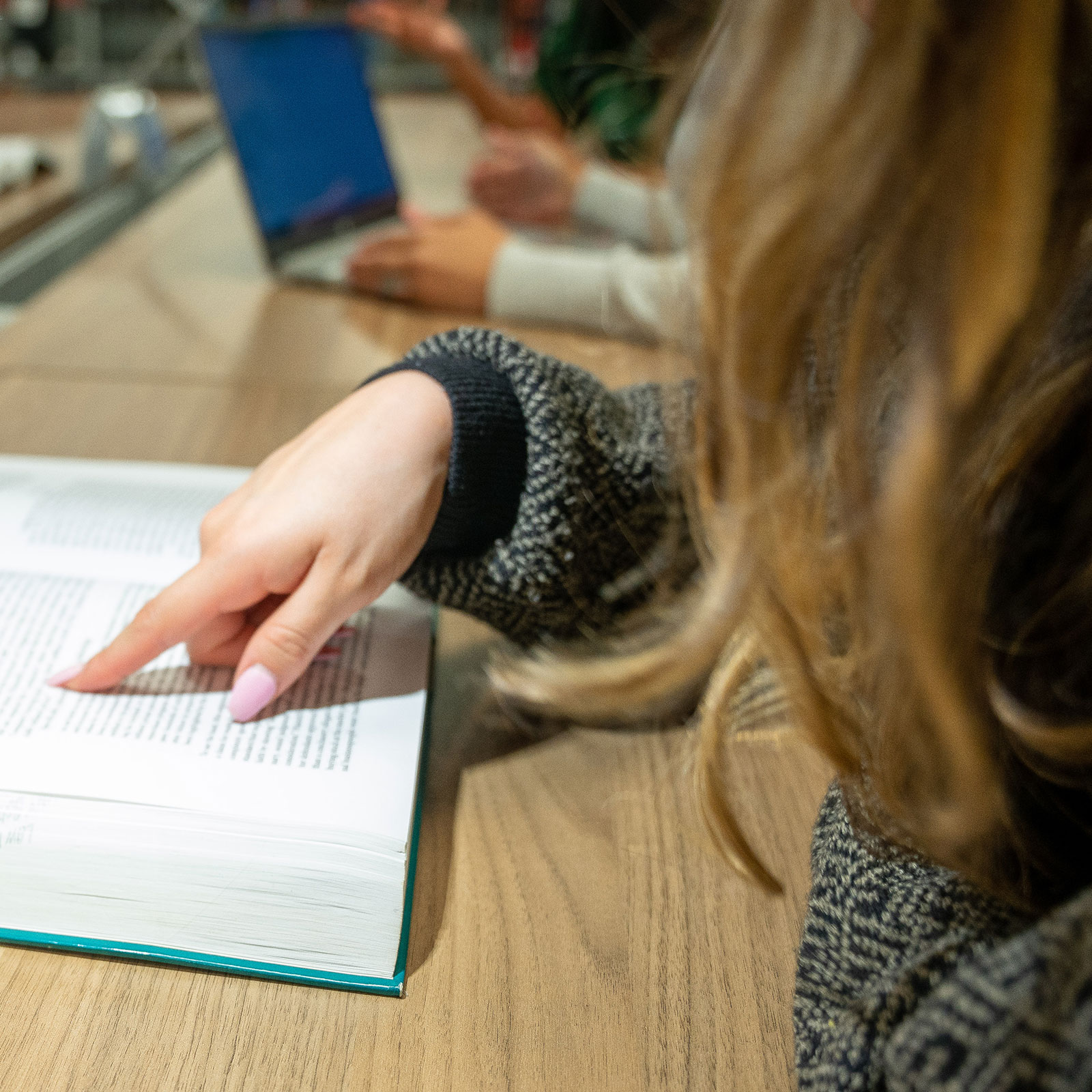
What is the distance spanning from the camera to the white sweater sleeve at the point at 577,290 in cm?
91

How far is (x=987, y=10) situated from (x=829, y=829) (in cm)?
27

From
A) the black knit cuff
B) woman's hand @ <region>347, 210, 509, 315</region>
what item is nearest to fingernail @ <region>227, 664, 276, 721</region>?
the black knit cuff

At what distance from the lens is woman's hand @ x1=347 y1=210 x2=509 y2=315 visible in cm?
100

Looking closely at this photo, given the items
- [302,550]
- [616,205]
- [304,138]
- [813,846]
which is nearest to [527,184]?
[616,205]

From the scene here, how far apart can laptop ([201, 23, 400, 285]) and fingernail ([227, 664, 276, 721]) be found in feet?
2.37

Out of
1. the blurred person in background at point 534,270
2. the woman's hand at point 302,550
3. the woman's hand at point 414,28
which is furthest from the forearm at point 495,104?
the woman's hand at point 302,550

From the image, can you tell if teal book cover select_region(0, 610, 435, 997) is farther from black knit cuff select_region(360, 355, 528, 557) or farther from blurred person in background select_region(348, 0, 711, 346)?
blurred person in background select_region(348, 0, 711, 346)

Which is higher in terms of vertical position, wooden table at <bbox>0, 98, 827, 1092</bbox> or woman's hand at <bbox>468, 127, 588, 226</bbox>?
wooden table at <bbox>0, 98, 827, 1092</bbox>

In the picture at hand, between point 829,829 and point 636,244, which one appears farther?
point 636,244

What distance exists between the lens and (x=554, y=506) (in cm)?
46

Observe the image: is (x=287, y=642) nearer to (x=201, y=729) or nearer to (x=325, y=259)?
(x=201, y=729)

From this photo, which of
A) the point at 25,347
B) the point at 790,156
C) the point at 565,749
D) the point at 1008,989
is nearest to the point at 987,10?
the point at 790,156

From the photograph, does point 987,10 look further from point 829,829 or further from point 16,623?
point 16,623

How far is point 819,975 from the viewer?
34cm
